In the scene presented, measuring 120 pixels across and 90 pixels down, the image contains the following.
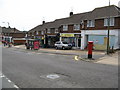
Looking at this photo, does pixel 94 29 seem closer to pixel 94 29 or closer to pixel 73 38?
pixel 94 29

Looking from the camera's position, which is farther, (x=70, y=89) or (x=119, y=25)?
(x=119, y=25)

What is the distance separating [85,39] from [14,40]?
45430 mm

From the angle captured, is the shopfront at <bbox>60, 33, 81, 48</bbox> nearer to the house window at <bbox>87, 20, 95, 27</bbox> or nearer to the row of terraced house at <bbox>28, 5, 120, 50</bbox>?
the row of terraced house at <bbox>28, 5, 120, 50</bbox>

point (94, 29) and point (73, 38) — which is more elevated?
point (94, 29)

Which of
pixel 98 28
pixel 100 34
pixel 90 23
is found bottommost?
pixel 100 34

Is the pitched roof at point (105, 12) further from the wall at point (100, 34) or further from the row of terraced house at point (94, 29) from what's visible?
the wall at point (100, 34)

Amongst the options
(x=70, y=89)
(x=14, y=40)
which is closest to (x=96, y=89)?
(x=70, y=89)

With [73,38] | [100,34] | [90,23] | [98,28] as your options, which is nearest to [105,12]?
[98,28]

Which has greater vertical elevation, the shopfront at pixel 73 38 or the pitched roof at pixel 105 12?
the pitched roof at pixel 105 12

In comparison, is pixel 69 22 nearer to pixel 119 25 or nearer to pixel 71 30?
pixel 71 30

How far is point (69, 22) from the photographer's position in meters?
36.9

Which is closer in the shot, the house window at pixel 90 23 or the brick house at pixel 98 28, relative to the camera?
the brick house at pixel 98 28

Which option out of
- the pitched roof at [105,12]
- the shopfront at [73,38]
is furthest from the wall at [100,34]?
the pitched roof at [105,12]

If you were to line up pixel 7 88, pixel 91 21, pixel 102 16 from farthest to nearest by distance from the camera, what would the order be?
1. pixel 91 21
2. pixel 102 16
3. pixel 7 88
